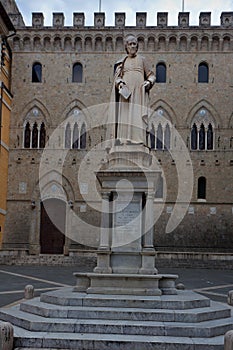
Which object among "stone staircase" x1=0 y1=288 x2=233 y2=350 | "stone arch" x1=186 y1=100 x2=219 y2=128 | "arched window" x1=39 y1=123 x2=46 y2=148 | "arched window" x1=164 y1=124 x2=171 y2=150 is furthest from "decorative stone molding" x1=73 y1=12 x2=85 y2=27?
"stone staircase" x1=0 y1=288 x2=233 y2=350

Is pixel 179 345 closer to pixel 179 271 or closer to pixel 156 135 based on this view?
pixel 179 271

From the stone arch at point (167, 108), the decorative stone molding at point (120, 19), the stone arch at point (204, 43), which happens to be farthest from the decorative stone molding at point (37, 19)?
the stone arch at point (204, 43)

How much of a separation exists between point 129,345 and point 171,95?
2562 centimetres

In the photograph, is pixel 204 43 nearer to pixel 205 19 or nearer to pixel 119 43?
pixel 205 19

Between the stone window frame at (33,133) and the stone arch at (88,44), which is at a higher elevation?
the stone arch at (88,44)

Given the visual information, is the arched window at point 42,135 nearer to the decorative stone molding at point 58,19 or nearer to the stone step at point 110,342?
the decorative stone molding at point 58,19

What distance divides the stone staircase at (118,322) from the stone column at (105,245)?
0.84 meters

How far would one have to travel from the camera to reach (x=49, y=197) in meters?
30.9

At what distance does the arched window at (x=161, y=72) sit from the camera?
31438mm

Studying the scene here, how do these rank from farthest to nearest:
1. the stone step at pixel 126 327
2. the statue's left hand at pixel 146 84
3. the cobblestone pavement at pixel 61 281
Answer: the cobblestone pavement at pixel 61 281 < the statue's left hand at pixel 146 84 < the stone step at pixel 126 327

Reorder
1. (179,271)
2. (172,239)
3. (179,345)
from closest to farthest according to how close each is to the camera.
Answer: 1. (179,345)
2. (179,271)
3. (172,239)

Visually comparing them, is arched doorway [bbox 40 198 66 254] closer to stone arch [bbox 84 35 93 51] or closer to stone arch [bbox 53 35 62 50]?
stone arch [bbox 53 35 62 50]

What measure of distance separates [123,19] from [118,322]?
2693cm

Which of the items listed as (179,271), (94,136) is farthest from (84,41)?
(179,271)
